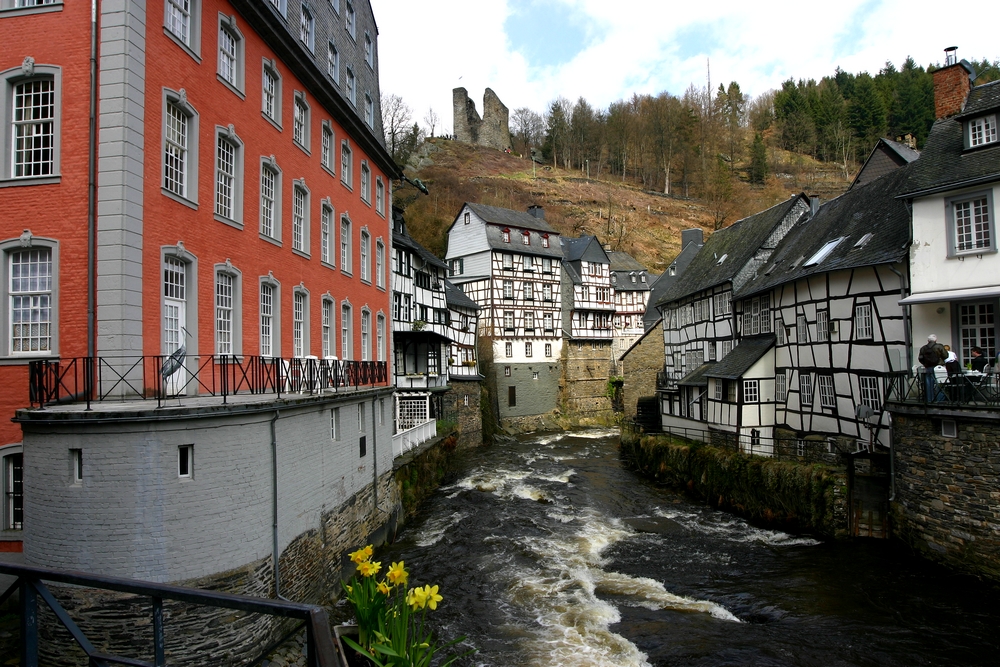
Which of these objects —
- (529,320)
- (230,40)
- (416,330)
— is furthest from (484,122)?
(230,40)

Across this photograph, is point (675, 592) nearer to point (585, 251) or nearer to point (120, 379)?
point (120, 379)

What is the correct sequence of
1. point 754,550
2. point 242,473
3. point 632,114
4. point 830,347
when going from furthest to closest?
point 632,114 → point 830,347 → point 754,550 → point 242,473

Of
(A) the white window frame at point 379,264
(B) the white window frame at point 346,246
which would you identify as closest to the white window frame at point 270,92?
(B) the white window frame at point 346,246

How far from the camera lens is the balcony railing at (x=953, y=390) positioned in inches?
505

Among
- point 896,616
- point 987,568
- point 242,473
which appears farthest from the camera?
point 987,568

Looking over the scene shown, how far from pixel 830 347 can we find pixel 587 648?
12.9 m

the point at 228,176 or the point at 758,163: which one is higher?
the point at 758,163

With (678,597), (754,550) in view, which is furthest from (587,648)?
(754,550)

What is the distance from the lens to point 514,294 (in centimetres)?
4291

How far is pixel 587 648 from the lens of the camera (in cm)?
1065

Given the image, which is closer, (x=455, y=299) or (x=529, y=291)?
(x=455, y=299)

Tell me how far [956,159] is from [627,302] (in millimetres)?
33745

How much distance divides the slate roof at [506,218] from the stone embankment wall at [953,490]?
31.2 metres

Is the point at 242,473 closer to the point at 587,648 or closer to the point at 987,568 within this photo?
the point at 587,648
